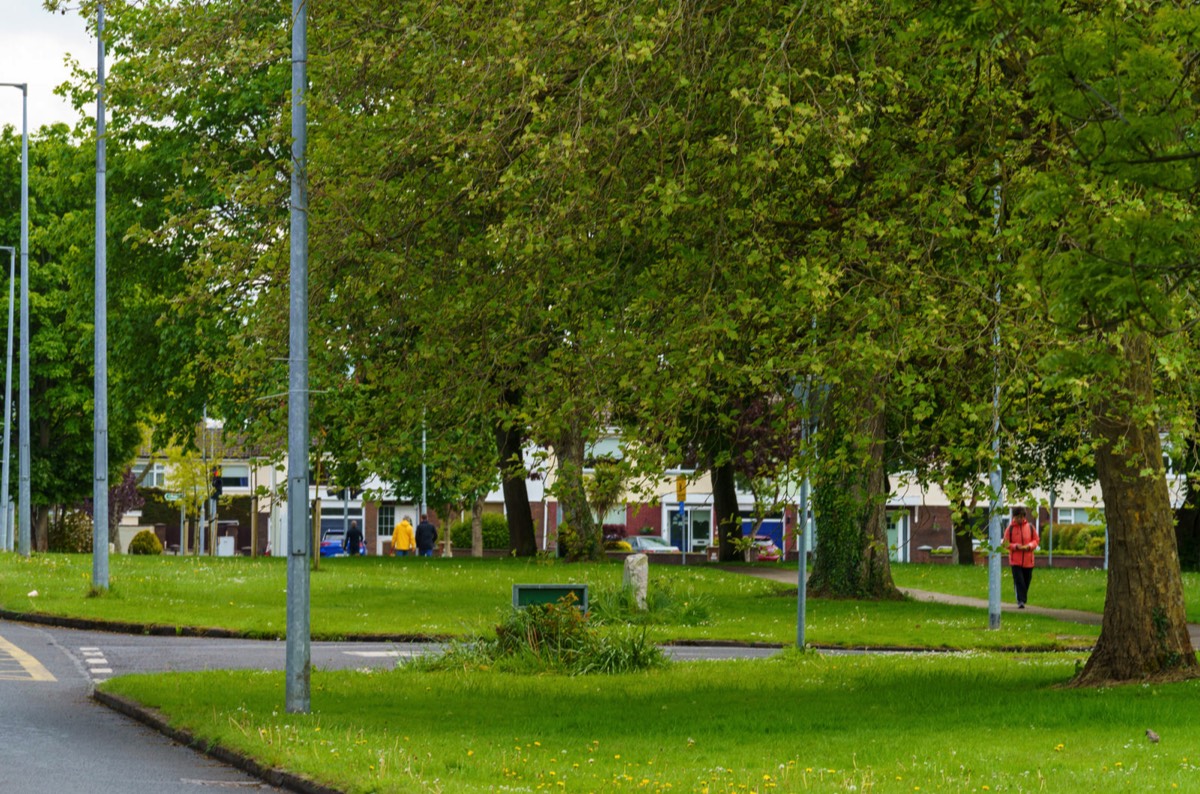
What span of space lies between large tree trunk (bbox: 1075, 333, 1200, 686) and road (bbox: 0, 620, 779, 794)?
6404mm

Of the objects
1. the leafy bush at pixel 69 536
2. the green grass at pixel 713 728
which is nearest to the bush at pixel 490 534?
the leafy bush at pixel 69 536

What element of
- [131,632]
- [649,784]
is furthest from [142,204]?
[649,784]

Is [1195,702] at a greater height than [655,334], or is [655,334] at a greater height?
[655,334]

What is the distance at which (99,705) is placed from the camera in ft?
50.7

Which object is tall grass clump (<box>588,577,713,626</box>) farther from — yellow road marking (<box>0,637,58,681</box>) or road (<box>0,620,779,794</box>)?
yellow road marking (<box>0,637,58,681</box>)

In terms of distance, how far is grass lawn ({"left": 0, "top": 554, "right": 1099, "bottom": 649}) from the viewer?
24.3m

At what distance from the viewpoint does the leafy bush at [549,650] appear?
18.1m

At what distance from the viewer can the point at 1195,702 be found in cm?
1388

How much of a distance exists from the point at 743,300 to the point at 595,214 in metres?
1.57

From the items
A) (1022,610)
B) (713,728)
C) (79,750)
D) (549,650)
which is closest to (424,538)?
(1022,610)

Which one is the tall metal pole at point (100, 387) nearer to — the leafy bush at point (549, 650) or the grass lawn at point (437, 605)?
the grass lawn at point (437, 605)

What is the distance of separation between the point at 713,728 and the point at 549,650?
5.26 meters

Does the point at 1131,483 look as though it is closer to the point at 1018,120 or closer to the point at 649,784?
the point at 1018,120

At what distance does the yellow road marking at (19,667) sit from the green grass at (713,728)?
1.69 meters
